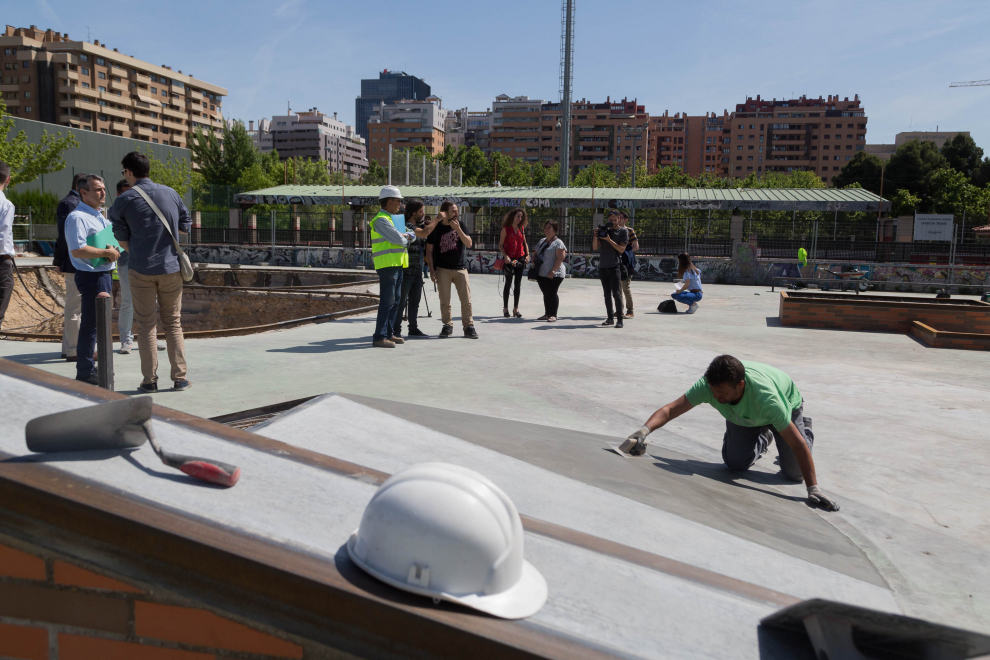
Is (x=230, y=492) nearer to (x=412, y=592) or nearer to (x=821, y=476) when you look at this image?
(x=412, y=592)

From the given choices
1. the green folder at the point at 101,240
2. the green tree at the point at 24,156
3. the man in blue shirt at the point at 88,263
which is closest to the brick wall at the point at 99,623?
the man in blue shirt at the point at 88,263

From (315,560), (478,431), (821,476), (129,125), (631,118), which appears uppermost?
(631,118)

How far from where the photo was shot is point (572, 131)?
16588 cm

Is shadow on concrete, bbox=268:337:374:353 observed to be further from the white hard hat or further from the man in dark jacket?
the white hard hat

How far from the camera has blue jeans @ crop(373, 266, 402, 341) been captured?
800 cm

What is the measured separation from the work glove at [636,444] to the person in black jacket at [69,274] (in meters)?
4.88

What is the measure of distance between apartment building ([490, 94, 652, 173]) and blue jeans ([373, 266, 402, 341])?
Result: 6191 inches

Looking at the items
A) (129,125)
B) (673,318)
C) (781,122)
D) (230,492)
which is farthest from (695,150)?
(230,492)

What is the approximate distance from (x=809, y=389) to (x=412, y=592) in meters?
6.26

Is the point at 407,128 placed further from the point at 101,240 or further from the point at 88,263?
the point at 88,263

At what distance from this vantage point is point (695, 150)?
180875 millimetres

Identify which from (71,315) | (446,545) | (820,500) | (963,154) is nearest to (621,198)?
(71,315)

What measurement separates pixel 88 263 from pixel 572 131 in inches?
6616

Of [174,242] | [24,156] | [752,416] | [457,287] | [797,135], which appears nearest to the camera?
[752,416]
